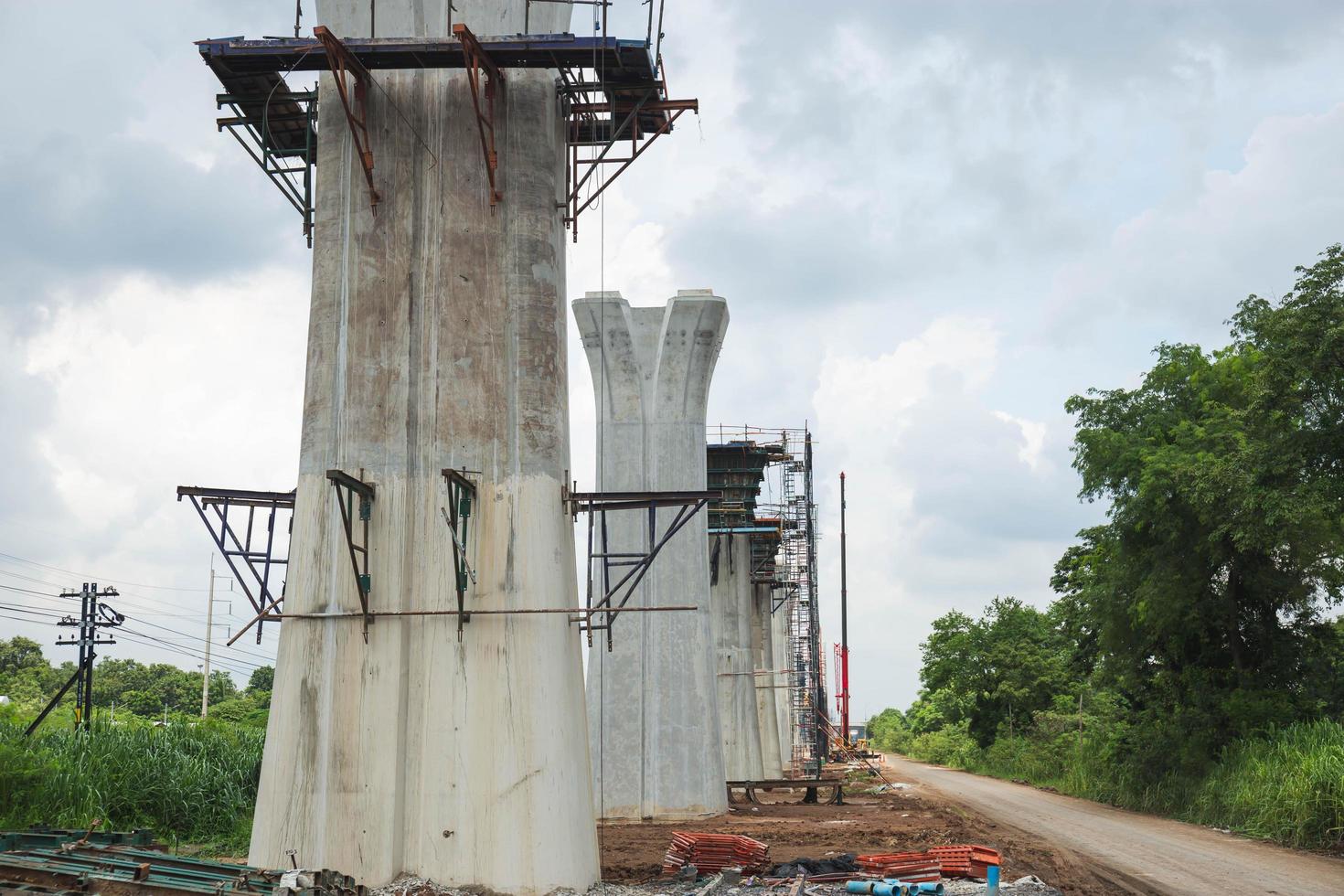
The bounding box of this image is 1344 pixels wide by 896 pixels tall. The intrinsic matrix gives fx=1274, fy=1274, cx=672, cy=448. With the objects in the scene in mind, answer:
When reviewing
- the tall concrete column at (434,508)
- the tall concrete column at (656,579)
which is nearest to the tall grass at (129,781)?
the tall concrete column at (656,579)

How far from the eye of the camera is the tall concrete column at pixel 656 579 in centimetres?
3106

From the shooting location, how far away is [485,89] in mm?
16828

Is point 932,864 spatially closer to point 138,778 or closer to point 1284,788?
point 1284,788

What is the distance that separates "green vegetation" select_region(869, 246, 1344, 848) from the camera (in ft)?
78.2

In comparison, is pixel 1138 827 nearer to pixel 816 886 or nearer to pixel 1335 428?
pixel 1335 428

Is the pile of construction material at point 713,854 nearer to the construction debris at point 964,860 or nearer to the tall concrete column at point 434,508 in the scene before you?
the construction debris at point 964,860

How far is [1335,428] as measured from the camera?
23.8m

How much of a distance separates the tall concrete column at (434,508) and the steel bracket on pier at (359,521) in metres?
0.12

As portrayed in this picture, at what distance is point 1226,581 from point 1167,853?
11.9 m

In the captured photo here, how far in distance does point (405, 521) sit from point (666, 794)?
16.8 meters

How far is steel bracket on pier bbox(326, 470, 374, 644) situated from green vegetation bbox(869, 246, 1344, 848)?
17065mm

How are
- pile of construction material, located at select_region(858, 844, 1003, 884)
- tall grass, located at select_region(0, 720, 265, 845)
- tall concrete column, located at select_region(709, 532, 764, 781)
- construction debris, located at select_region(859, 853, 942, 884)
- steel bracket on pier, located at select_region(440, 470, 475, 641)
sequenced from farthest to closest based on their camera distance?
tall concrete column, located at select_region(709, 532, 764, 781) → tall grass, located at select_region(0, 720, 265, 845) → pile of construction material, located at select_region(858, 844, 1003, 884) → construction debris, located at select_region(859, 853, 942, 884) → steel bracket on pier, located at select_region(440, 470, 475, 641)

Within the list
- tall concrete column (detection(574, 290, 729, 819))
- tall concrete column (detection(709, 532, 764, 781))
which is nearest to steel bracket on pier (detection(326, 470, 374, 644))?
A: tall concrete column (detection(574, 290, 729, 819))

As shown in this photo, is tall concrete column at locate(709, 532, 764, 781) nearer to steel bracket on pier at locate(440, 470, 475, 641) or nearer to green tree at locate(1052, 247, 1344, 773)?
green tree at locate(1052, 247, 1344, 773)
